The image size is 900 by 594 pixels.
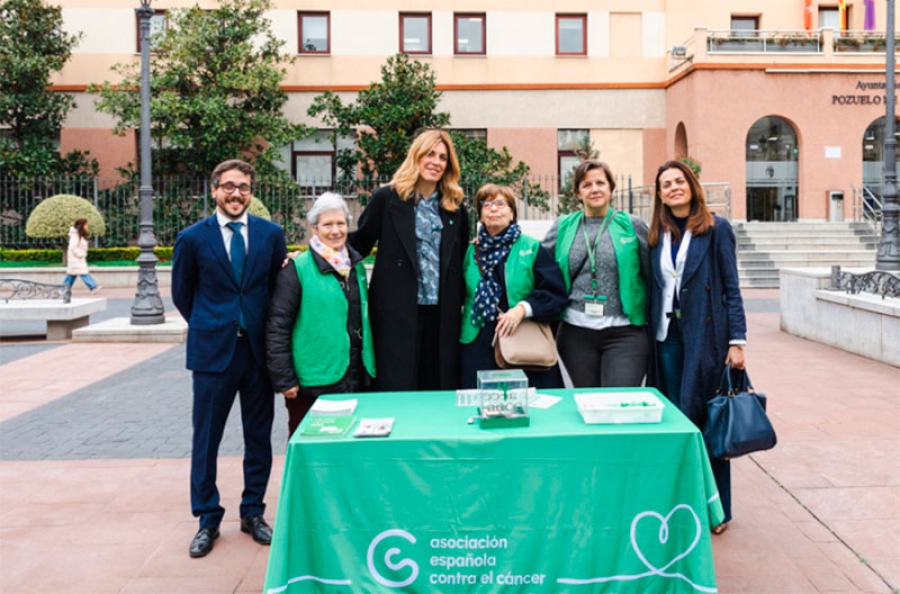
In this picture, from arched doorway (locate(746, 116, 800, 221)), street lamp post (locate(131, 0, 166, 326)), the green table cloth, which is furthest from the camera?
arched doorway (locate(746, 116, 800, 221))

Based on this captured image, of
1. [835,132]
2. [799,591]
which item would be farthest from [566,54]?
[799,591]

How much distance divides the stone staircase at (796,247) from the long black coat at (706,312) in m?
16.3

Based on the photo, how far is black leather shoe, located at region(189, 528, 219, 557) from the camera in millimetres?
4031

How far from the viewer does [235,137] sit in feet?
71.9

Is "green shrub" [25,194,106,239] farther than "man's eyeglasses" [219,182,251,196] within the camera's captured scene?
Yes

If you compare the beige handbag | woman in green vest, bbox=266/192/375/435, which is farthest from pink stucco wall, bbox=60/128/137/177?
the beige handbag

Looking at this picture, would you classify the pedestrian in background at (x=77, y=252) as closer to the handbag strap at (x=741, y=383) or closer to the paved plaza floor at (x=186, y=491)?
the paved plaza floor at (x=186, y=491)

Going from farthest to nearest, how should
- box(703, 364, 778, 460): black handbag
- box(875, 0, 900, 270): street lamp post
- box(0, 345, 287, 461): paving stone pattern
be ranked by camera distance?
box(875, 0, 900, 270): street lamp post, box(0, 345, 287, 461): paving stone pattern, box(703, 364, 778, 460): black handbag

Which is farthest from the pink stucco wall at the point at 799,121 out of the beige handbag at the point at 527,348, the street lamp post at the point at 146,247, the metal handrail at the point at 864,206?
the beige handbag at the point at 527,348

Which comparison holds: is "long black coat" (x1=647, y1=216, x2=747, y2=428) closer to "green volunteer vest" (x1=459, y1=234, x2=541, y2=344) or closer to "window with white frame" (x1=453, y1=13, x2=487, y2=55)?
"green volunteer vest" (x1=459, y1=234, x2=541, y2=344)

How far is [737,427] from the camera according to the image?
382cm

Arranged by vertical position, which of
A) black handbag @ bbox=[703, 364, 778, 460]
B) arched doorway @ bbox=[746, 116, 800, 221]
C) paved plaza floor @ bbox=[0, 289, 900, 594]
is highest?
arched doorway @ bbox=[746, 116, 800, 221]

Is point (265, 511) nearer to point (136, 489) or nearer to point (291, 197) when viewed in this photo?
point (136, 489)

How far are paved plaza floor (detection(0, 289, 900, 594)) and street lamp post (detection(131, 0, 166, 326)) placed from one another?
3.35 meters
